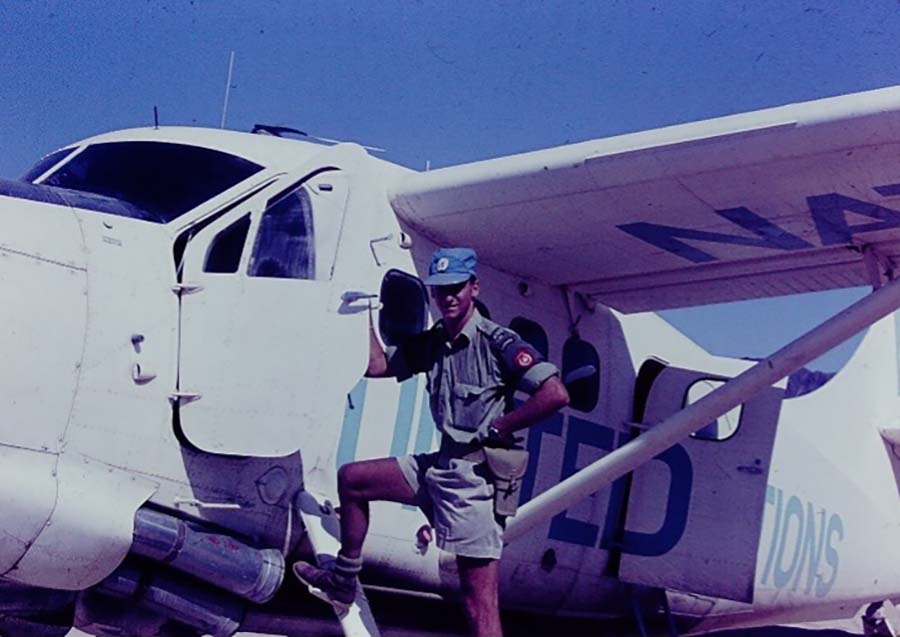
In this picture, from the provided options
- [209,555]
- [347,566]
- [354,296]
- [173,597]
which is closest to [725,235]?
[354,296]

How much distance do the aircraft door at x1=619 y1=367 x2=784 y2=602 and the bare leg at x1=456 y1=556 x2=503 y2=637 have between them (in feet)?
10.2

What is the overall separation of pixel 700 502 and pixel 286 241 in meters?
3.56

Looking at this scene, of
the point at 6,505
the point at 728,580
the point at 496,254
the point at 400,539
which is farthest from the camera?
the point at 728,580

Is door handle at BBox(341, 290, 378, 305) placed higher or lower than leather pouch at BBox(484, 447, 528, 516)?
higher

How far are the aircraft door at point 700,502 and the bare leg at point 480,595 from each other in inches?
123

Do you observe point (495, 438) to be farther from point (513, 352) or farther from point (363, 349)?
point (363, 349)

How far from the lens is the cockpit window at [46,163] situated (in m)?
5.46

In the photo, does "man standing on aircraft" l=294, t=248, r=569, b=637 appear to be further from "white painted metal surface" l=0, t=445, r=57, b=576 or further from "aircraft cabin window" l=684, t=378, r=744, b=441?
"aircraft cabin window" l=684, t=378, r=744, b=441

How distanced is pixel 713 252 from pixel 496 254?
129cm

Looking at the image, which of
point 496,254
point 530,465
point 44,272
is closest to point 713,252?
point 496,254

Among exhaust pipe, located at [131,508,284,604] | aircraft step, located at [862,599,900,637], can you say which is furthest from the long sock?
aircraft step, located at [862,599,900,637]

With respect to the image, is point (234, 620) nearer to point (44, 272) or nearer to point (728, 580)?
point (44, 272)

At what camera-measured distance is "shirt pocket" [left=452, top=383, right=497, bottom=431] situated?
161 inches

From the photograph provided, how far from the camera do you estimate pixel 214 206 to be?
4.90 m
